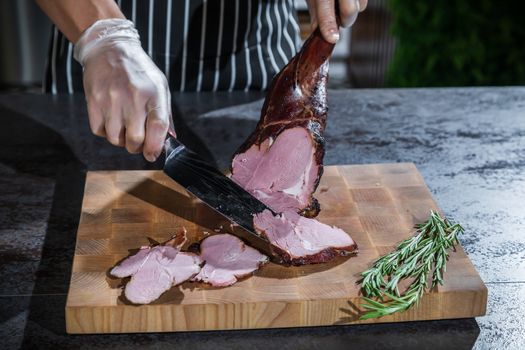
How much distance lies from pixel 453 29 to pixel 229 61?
9.10 ft

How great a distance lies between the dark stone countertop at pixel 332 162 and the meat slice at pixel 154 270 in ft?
0.29

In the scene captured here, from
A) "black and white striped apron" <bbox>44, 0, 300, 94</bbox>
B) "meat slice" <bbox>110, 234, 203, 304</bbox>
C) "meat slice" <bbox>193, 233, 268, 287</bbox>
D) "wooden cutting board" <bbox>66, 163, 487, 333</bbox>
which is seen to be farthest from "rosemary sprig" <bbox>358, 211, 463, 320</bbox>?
"black and white striped apron" <bbox>44, 0, 300, 94</bbox>

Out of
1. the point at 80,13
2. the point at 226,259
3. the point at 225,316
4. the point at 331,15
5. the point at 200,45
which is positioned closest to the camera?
the point at 225,316

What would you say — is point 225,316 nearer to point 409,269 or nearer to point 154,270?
point 154,270

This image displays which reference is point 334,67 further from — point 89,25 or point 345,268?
point 345,268

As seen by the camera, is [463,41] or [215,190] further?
[463,41]

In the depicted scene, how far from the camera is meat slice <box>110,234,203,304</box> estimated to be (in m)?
1.52

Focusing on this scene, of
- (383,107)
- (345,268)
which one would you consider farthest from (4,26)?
(345,268)

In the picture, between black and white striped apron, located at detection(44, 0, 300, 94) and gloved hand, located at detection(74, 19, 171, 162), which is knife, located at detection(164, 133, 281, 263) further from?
black and white striped apron, located at detection(44, 0, 300, 94)

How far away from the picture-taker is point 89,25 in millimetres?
2123

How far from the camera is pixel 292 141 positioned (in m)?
1.90

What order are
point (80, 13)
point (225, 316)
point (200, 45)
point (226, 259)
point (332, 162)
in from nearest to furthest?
point (225, 316) → point (226, 259) → point (80, 13) → point (332, 162) → point (200, 45)

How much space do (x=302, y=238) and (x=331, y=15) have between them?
0.60m

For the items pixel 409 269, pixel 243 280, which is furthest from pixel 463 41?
pixel 243 280
